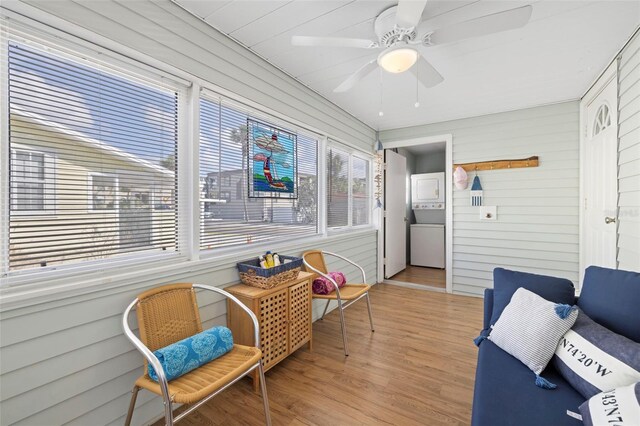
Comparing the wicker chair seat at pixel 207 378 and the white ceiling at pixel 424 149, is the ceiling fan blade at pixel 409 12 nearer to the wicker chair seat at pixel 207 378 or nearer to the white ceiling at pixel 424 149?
the wicker chair seat at pixel 207 378

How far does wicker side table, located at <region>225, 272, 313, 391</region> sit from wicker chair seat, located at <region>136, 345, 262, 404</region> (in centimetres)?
39

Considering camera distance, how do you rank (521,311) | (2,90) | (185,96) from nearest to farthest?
(2,90) < (521,311) < (185,96)

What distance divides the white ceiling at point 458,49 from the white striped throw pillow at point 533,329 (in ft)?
5.78

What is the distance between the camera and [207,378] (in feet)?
4.58

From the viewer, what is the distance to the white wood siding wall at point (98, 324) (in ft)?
4.05

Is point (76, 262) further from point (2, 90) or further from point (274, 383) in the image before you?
point (274, 383)

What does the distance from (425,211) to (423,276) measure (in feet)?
5.43

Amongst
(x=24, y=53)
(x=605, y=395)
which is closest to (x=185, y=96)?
(x=24, y=53)

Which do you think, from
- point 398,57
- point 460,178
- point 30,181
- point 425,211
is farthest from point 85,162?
point 425,211

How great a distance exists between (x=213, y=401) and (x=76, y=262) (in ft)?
3.95

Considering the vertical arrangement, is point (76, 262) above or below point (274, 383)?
above

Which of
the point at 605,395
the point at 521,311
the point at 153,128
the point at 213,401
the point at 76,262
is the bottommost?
the point at 213,401

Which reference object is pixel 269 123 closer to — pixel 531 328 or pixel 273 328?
pixel 273 328

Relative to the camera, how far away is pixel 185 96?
6.38 ft
